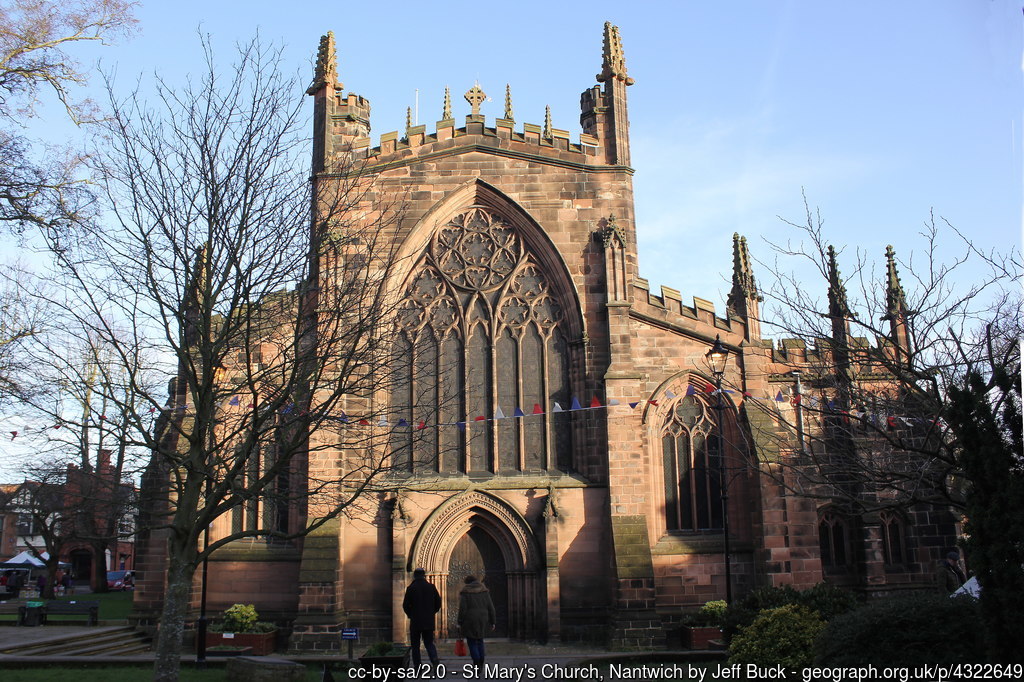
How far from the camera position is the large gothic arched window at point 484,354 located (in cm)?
2156

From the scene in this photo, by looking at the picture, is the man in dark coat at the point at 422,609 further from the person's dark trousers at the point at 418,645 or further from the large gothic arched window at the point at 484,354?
the large gothic arched window at the point at 484,354

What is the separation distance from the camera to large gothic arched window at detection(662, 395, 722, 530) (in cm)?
2119

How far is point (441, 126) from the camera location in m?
23.4

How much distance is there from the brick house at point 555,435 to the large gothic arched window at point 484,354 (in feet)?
0.18

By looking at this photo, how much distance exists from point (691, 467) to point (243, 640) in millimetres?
10757

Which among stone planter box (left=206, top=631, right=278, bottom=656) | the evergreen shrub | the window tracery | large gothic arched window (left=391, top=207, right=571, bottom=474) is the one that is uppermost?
large gothic arched window (left=391, top=207, right=571, bottom=474)

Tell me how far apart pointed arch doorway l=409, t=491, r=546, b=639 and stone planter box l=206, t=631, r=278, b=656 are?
3500mm

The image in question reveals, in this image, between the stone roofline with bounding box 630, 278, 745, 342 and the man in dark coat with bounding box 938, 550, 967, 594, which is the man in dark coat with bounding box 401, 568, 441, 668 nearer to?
the stone roofline with bounding box 630, 278, 745, 342

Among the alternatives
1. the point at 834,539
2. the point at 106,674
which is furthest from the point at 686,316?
the point at 106,674

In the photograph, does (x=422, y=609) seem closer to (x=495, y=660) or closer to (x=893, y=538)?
(x=495, y=660)

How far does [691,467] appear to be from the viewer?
21359 millimetres

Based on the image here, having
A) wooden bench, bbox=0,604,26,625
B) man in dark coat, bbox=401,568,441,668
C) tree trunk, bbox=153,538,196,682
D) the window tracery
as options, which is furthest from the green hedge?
wooden bench, bbox=0,604,26,625

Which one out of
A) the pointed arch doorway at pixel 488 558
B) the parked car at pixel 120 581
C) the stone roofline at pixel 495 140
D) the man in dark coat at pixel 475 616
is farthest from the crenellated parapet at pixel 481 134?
the parked car at pixel 120 581

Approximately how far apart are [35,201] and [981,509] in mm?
13324
